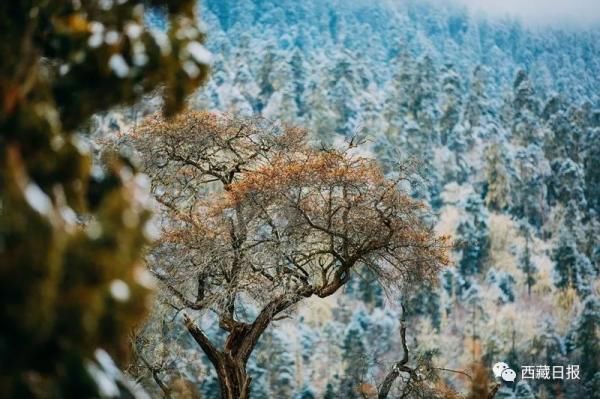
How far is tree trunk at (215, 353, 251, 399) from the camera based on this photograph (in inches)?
504

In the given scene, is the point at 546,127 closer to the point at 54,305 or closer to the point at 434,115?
the point at 434,115

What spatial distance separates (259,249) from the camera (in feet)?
42.0

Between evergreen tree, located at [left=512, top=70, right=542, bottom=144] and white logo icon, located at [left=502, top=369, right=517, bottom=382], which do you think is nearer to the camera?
white logo icon, located at [left=502, top=369, right=517, bottom=382]

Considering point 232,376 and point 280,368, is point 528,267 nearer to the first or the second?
point 280,368

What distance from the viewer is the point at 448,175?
78.9 m

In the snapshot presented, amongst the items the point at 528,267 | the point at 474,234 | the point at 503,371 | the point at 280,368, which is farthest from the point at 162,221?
the point at 474,234

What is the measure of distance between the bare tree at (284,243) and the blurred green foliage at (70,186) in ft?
27.3

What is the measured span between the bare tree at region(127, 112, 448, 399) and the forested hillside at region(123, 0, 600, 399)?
74.5ft

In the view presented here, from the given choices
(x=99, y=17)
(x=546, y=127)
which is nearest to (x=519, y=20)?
(x=546, y=127)

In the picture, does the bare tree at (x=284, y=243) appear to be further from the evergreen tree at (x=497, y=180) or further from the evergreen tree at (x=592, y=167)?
the evergreen tree at (x=592, y=167)

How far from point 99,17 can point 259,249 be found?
8677 millimetres

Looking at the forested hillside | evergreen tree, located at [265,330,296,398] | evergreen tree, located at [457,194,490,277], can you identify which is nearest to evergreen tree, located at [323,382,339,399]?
the forested hillside

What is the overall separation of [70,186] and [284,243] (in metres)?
9.25

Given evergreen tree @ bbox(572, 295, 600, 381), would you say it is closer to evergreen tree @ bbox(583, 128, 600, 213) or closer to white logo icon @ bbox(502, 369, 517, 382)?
evergreen tree @ bbox(583, 128, 600, 213)
